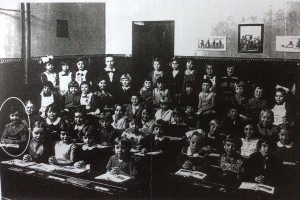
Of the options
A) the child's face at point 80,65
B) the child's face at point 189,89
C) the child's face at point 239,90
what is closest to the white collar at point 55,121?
the child's face at point 80,65

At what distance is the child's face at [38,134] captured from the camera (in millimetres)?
2324

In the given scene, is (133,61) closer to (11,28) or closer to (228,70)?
(228,70)

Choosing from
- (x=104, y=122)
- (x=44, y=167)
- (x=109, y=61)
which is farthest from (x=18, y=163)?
(x=109, y=61)

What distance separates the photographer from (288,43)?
164 cm

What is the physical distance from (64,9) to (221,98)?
0.97m

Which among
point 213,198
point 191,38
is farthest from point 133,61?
point 213,198

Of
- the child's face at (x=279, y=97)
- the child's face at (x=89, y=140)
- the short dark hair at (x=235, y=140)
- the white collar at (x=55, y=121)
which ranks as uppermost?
the child's face at (x=279, y=97)

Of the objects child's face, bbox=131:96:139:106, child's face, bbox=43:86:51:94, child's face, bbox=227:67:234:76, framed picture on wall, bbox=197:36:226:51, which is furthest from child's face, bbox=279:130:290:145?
child's face, bbox=43:86:51:94

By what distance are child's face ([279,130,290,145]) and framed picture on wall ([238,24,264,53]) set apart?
0.37 metres

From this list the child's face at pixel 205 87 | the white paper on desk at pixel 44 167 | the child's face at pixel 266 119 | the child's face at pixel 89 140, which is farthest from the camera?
the white paper on desk at pixel 44 167

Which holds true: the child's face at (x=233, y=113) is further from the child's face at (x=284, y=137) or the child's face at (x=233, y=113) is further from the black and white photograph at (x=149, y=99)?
the child's face at (x=284, y=137)

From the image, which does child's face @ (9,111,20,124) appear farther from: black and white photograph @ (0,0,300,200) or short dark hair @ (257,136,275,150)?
short dark hair @ (257,136,275,150)

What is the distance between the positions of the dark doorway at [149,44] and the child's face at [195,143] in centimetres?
37

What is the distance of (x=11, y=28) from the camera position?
7.20ft
